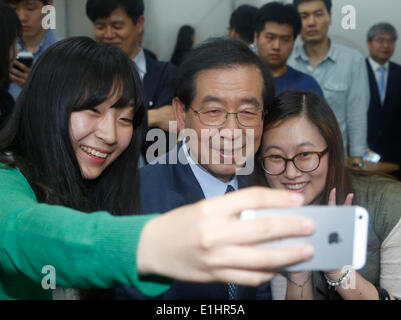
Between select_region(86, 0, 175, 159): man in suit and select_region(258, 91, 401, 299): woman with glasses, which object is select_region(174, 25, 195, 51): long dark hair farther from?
select_region(258, 91, 401, 299): woman with glasses

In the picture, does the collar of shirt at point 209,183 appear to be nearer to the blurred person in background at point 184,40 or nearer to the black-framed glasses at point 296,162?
the black-framed glasses at point 296,162

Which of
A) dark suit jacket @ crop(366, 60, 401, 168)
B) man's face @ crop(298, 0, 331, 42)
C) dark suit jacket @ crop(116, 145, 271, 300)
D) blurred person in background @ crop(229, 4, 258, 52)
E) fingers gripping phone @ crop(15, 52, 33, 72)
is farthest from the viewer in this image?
dark suit jacket @ crop(366, 60, 401, 168)

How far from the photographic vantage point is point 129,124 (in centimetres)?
79

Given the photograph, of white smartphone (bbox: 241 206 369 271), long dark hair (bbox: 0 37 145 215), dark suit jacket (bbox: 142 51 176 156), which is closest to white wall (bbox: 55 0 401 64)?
dark suit jacket (bbox: 142 51 176 156)

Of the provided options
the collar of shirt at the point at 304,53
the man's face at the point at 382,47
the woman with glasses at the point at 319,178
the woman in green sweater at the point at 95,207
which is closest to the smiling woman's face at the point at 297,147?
the woman with glasses at the point at 319,178

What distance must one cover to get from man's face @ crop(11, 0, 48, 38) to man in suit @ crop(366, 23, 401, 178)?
6.09 feet

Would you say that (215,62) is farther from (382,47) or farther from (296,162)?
(382,47)

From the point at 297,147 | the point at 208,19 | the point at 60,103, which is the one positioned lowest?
the point at 297,147

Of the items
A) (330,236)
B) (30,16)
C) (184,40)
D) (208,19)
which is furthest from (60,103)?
(208,19)

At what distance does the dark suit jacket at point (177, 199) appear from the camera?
2.76 ft

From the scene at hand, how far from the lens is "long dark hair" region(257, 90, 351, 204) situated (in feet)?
3.16

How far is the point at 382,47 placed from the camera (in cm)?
265

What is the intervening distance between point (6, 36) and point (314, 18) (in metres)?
1.19
